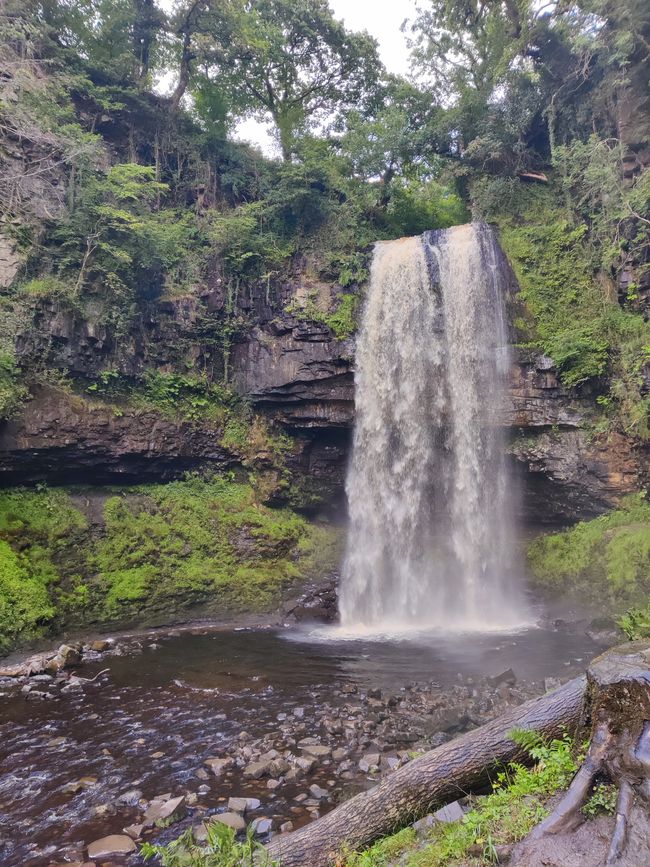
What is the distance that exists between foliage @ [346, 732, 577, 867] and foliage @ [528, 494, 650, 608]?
1071 centimetres

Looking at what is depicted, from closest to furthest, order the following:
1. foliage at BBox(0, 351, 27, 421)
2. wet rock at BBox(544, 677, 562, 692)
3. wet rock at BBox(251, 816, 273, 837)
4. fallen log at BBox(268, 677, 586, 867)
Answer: fallen log at BBox(268, 677, 586, 867) < wet rock at BBox(251, 816, 273, 837) < wet rock at BBox(544, 677, 562, 692) < foliage at BBox(0, 351, 27, 421)

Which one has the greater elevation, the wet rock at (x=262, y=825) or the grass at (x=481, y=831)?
the grass at (x=481, y=831)

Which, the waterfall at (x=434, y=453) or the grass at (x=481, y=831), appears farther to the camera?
the waterfall at (x=434, y=453)

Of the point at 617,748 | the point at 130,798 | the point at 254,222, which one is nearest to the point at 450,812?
the point at 617,748

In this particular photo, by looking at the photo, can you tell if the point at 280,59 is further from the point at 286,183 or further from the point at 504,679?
the point at 504,679

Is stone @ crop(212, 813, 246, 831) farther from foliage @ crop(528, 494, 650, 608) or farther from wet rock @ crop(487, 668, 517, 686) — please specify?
foliage @ crop(528, 494, 650, 608)

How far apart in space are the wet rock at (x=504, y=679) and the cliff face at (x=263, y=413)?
7.98m

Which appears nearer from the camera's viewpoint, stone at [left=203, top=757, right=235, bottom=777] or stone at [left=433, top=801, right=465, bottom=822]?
stone at [left=433, top=801, right=465, bottom=822]

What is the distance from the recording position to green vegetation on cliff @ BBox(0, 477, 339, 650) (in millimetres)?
11773

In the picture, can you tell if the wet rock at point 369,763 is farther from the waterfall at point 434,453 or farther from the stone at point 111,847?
the waterfall at point 434,453

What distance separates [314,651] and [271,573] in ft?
15.0

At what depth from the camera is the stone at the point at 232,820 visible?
4.51 metres

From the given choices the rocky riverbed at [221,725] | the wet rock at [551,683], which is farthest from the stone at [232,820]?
the wet rock at [551,683]

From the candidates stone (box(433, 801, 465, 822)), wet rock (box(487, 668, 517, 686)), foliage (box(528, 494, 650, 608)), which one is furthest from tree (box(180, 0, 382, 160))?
stone (box(433, 801, 465, 822))
